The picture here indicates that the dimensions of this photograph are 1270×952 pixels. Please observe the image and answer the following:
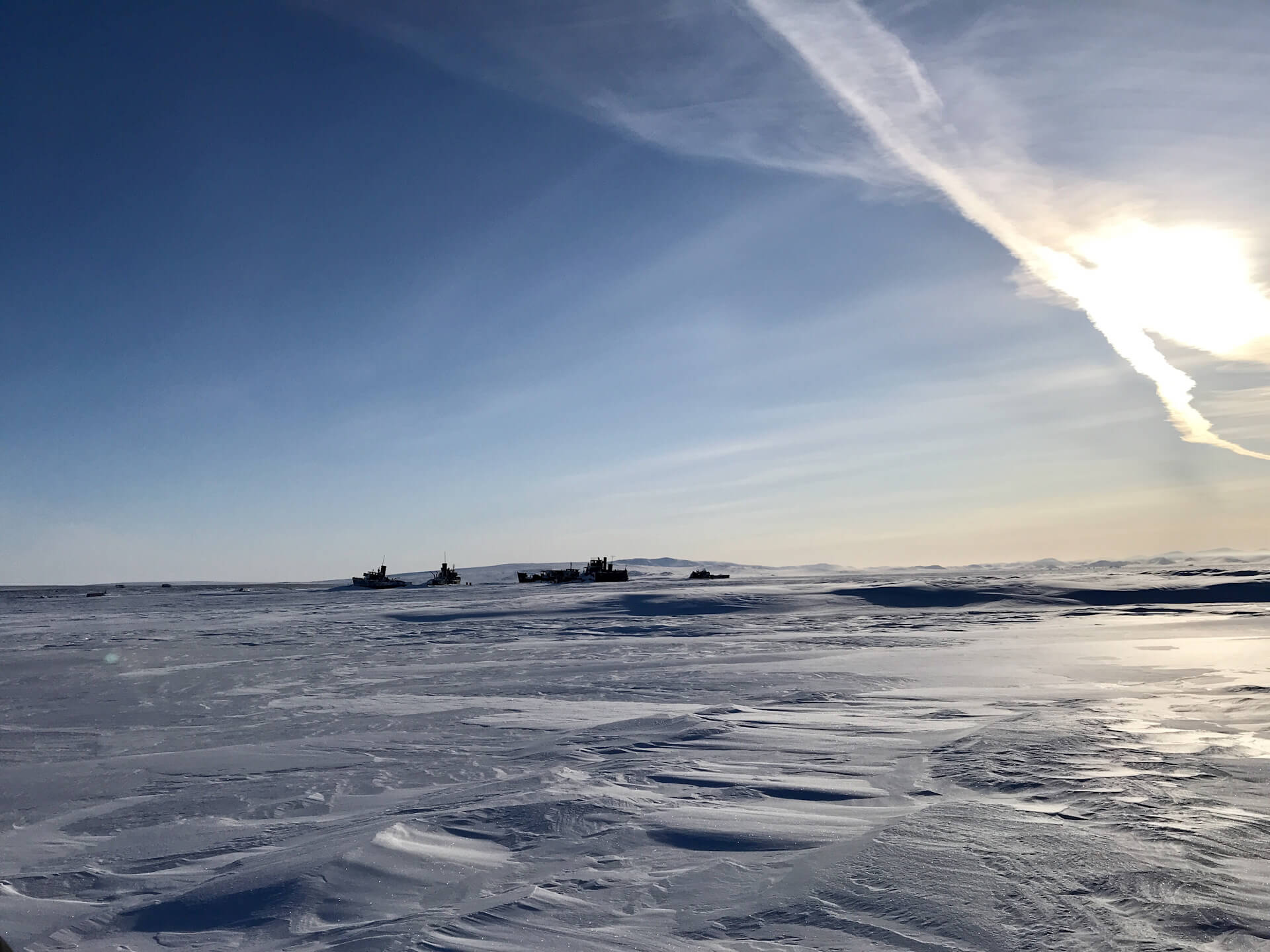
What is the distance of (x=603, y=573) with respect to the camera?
179 feet

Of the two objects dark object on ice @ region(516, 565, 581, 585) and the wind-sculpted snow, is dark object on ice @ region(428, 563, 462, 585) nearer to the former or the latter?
dark object on ice @ region(516, 565, 581, 585)

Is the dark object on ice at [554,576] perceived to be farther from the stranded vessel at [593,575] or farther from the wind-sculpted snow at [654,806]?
the wind-sculpted snow at [654,806]

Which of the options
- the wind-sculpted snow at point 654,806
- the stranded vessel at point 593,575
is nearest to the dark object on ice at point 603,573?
the stranded vessel at point 593,575

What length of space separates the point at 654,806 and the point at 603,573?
166 feet

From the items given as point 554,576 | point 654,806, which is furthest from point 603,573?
point 654,806

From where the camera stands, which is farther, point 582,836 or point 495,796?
point 495,796

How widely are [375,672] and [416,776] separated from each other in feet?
19.4

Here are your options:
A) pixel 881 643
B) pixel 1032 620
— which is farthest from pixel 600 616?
pixel 1032 620

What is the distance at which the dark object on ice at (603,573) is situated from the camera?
53.9 m

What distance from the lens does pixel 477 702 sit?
7.81m

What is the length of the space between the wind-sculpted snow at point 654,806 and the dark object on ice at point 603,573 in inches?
1717

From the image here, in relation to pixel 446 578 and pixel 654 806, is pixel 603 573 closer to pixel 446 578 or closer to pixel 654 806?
pixel 446 578

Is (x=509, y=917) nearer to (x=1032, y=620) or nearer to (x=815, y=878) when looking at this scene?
(x=815, y=878)

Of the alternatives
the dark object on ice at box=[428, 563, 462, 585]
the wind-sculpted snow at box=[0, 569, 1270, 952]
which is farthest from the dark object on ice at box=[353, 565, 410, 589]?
the wind-sculpted snow at box=[0, 569, 1270, 952]
